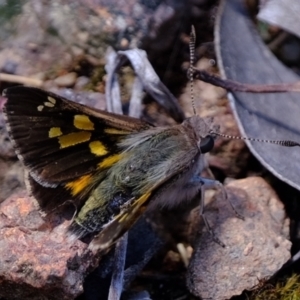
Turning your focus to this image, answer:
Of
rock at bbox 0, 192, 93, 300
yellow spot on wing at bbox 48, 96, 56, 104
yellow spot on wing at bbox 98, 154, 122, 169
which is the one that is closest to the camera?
rock at bbox 0, 192, 93, 300

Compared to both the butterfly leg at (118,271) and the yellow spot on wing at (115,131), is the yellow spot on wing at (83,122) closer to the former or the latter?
the yellow spot on wing at (115,131)

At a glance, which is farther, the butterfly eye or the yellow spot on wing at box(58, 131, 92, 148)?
the butterfly eye

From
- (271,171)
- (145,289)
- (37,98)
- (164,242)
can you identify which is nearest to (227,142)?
(271,171)

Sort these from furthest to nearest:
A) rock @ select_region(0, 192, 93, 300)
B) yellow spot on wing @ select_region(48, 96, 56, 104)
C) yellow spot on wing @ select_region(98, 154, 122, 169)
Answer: yellow spot on wing @ select_region(98, 154, 122, 169)
yellow spot on wing @ select_region(48, 96, 56, 104)
rock @ select_region(0, 192, 93, 300)

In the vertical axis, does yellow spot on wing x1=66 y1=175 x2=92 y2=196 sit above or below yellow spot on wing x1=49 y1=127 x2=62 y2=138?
below

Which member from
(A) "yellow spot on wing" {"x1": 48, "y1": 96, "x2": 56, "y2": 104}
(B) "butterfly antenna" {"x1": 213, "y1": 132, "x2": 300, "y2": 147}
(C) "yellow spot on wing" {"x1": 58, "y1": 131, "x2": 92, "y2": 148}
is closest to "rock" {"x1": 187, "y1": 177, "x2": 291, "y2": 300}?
(B) "butterfly antenna" {"x1": 213, "y1": 132, "x2": 300, "y2": 147}

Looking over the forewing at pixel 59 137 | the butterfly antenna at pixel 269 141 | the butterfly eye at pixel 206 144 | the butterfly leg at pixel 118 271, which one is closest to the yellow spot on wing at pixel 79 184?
the forewing at pixel 59 137

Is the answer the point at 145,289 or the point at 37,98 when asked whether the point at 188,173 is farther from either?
the point at 37,98

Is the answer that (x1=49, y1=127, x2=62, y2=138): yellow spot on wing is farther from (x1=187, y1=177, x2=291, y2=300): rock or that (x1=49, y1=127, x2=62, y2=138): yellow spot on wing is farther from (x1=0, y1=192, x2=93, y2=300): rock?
(x1=187, y1=177, x2=291, y2=300): rock
